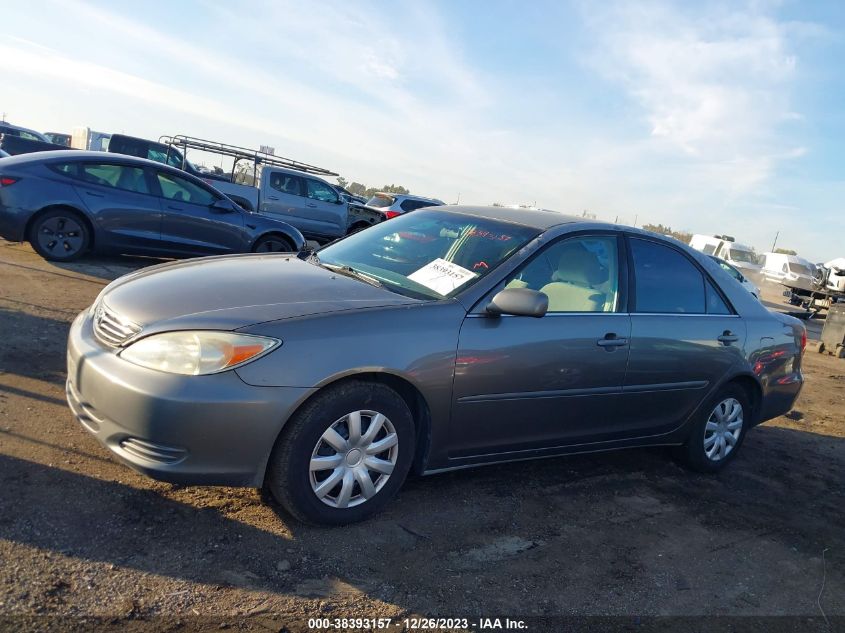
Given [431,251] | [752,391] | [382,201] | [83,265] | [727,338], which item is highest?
[382,201]

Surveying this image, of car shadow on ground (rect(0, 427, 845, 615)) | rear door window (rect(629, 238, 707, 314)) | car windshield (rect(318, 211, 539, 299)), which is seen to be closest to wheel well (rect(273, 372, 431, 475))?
car shadow on ground (rect(0, 427, 845, 615))

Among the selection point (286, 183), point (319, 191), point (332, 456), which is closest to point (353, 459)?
point (332, 456)

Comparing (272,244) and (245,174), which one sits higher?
(245,174)

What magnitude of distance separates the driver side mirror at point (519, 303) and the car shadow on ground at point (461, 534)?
113 centimetres

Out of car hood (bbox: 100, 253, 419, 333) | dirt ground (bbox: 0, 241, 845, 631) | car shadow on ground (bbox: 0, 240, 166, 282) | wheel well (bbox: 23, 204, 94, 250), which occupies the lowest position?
dirt ground (bbox: 0, 241, 845, 631)

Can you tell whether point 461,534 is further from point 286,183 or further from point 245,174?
point 245,174

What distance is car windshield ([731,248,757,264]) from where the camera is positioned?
97.1ft

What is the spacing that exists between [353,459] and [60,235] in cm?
709

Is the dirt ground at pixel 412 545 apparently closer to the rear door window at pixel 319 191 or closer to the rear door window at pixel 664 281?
the rear door window at pixel 664 281

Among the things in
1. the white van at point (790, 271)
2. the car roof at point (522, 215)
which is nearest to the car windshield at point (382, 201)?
the white van at point (790, 271)

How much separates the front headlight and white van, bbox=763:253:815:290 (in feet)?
80.4

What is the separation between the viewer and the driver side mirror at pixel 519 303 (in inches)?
141

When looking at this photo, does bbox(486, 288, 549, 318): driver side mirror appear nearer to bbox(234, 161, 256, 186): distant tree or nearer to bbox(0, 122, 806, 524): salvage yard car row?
bbox(0, 122, 806, 524): salvage yard car row

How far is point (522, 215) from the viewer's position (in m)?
4.57
